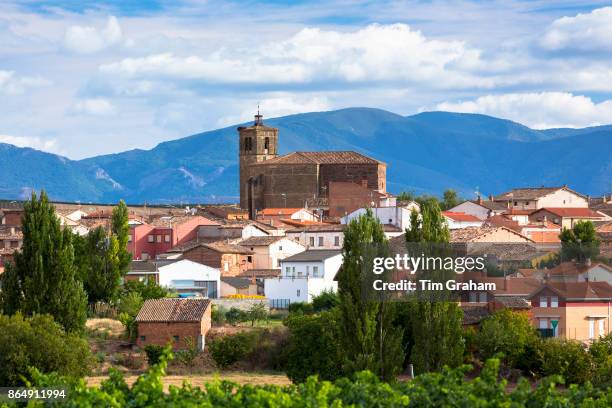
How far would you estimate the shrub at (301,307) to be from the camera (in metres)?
63.4

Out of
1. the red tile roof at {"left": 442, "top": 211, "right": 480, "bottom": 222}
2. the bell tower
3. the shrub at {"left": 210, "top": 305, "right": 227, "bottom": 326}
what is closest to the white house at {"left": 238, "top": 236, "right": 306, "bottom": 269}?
the red tile roof at {"left": 442, "top": 211, "right": 480, "bottom": 222}

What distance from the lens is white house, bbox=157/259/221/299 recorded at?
71.6m

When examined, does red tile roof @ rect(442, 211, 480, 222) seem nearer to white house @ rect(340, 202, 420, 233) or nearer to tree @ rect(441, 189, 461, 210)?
white house @ rect(340, 202, 420, 233)

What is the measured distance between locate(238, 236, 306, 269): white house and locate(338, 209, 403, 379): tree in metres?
36.1

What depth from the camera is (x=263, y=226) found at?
90938 mm

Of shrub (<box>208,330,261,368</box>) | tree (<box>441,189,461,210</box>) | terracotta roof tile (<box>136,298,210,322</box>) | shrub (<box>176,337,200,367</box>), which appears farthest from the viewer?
tree (<box>441,189,461,210</box>)

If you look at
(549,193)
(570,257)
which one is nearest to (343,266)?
(570,257)

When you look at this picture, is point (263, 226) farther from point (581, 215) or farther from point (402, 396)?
point (402, 396)

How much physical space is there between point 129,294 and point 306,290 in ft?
31.2

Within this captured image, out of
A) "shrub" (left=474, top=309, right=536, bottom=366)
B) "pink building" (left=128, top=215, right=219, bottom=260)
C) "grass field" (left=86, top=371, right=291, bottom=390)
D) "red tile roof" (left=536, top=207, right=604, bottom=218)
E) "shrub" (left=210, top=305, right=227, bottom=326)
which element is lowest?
"grass field" (left=86, top=371, right=291, bottom=390)

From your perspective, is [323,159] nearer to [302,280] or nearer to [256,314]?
[302,280]

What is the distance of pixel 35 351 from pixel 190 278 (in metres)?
29.9

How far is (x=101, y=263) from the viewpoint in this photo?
63906 mm

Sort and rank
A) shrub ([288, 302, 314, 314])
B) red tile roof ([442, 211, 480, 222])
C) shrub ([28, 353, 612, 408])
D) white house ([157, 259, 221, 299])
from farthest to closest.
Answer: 1. red tile roof ([442, 211, 480, 222])
2. white house ([157, 259, 221, 299])
3. shrub ([288, 302, 314, 314])
4. shrub ([28, 353, 612, 408])
